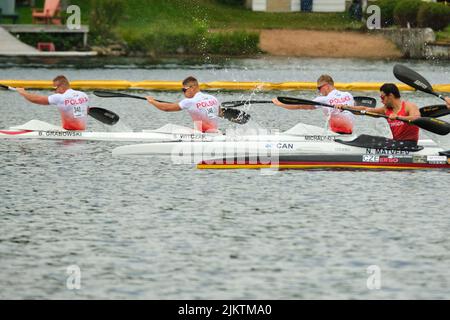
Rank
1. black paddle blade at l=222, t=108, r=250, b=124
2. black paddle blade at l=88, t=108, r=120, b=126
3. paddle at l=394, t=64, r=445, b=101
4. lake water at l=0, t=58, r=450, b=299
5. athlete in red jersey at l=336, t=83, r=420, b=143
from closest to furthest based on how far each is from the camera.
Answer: lake water at l=0, t=58, r=450, b=299 → athlete in red jersey at l=336, t=83, r=420, b=143 → paddle at l=394, t=64, r=445, b=101 → black paddle blade at l=222, t=108, r=250, b=124 → black paddle blade at l=88, t=108, r=120, b=126

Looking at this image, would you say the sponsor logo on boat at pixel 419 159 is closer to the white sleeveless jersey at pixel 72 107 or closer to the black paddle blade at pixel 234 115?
the black paddle blade at pixel 234 115

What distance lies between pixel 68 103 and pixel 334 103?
609cm

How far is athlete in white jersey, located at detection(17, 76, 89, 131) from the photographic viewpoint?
29.7 metres

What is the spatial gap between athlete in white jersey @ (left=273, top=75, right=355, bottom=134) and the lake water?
86.8 inches

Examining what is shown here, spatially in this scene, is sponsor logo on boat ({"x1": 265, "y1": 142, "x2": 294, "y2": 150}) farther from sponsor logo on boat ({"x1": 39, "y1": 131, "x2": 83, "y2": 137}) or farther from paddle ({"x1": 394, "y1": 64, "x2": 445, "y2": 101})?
sponsor logo on boat ({"x1": 39, "y1": 131, "x2": 83, "y2": 137})

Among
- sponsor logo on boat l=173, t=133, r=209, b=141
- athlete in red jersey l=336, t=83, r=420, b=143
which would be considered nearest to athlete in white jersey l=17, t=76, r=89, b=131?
sponsor logo on boat l=173, t=133, r=209, b=141

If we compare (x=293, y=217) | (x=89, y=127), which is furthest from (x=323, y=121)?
(x=293, y=217)

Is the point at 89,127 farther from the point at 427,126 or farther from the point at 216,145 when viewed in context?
the point at 427,126

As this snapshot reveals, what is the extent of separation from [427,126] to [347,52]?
1929 inches

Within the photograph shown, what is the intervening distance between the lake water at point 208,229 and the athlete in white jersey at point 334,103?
2.21 m

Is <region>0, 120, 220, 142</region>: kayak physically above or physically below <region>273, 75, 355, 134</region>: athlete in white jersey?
below

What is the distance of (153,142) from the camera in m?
29.2

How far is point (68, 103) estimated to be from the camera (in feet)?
97.2
